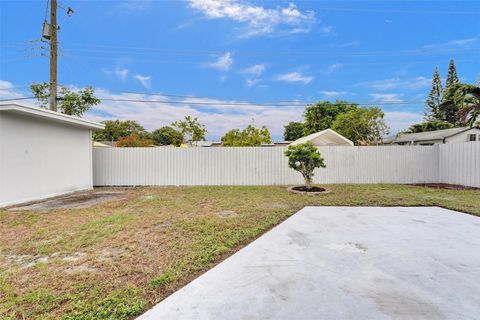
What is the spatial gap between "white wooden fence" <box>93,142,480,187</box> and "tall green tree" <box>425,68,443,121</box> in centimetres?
2791

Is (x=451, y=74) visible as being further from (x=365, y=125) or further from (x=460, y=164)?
(x=460, y=164)

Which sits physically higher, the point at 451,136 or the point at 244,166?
the point at 451,136

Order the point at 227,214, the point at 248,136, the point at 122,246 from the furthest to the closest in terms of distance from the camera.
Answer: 1. the point at 248,136
2. the point at 227,214
3. the point at 122,246

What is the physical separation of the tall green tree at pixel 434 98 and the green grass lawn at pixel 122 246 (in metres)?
30.9

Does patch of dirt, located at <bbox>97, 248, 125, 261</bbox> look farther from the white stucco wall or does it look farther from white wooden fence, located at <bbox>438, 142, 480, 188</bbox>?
white wooden fence, located at <bbox>438, 142, 480, 188</bbox>

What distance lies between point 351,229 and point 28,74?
14610mm

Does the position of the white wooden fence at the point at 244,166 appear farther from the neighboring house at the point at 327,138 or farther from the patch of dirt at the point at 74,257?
the patch of dirt at the point at 74,257

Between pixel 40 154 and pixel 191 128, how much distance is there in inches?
367

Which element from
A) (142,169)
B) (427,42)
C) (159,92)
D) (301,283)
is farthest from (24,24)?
(427,42)

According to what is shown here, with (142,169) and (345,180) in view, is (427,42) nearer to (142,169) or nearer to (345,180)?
(345,180)

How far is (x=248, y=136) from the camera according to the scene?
54.7 ft

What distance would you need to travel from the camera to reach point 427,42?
12055 mm

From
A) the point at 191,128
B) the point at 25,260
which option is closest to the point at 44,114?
the point at 25,260

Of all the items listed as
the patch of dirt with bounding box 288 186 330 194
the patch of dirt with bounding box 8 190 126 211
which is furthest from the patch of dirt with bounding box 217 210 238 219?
the patch of dirt with bounding box 8 190 126 211
